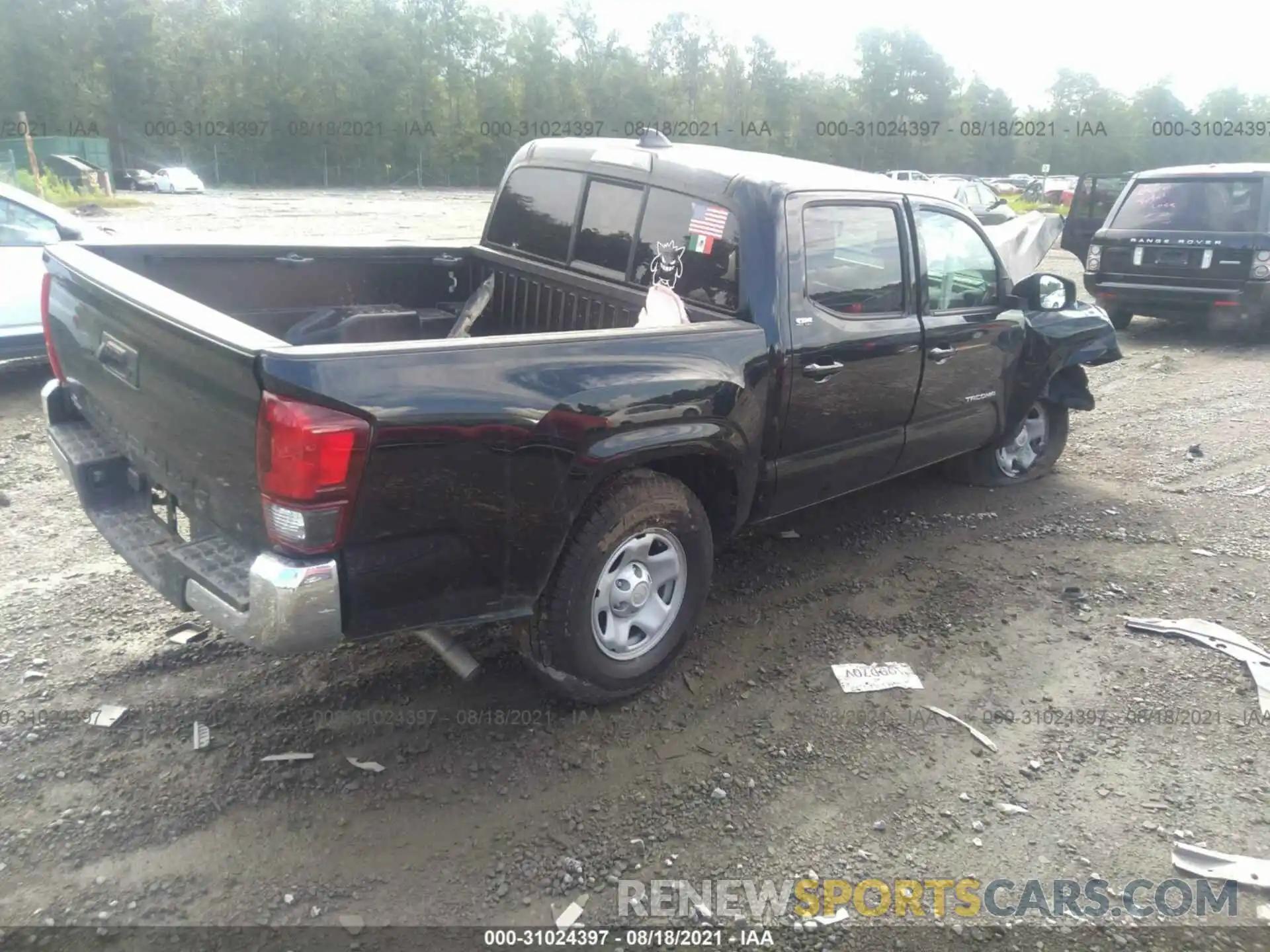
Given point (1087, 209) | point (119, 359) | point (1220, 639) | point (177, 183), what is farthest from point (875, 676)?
point (177, 183)

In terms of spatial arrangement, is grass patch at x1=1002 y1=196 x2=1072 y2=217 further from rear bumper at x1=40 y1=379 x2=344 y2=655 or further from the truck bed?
rear bumper at x1=40 y1=379 x2=344 y2=655

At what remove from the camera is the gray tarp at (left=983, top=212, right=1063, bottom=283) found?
364 inches

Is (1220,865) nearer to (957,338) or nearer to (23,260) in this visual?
(957,338)

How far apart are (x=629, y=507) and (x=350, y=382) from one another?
1.12m

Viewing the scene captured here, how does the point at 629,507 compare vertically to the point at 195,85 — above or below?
below

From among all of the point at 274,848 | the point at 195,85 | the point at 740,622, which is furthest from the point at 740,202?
the point at 195,85

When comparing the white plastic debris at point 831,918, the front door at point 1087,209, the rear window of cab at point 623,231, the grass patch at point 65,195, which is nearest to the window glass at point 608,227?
the rear window of cab at point 623,231

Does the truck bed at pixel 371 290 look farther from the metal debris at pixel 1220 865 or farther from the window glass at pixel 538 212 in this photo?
the metal debris at pixel 1220 865

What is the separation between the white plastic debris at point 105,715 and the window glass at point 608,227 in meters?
2.56

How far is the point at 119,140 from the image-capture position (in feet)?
180

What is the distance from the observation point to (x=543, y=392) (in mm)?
2881

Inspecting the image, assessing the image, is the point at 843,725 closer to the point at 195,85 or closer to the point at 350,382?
the point at 350,382

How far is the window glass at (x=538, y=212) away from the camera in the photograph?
14.3 ft

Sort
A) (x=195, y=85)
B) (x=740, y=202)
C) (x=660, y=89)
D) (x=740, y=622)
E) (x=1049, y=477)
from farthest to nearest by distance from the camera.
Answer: (x=660, y=89), (x=195, y=85), (x=1049, y=477), (x=740, y=622), (x=740, y=202)
